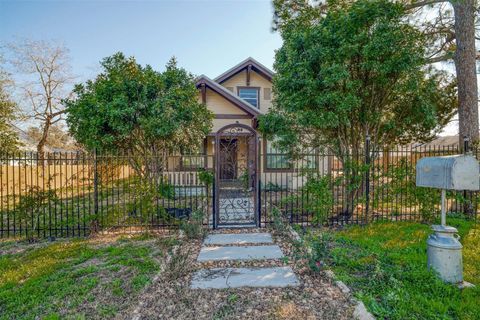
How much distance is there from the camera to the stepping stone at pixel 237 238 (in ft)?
20.0

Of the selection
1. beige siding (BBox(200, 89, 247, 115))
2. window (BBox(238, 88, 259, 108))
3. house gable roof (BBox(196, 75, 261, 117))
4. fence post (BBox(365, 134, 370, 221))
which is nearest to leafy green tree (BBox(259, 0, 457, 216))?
fence post (BBox(365, 134, 370, 221))

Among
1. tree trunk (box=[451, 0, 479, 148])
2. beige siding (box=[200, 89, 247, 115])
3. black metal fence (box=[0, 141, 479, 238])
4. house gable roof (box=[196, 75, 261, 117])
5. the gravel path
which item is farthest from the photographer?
beige siding (box=[200, 89, 247, 115])

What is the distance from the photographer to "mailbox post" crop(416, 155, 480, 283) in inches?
151

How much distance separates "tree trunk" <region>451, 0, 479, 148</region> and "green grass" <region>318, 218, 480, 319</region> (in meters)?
3.22

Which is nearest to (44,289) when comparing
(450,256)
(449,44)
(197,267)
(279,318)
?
(197,267)

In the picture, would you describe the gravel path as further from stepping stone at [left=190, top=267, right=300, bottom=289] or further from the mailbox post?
the mailbox post

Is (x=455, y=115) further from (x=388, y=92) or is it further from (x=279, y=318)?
(x=279, y=318)

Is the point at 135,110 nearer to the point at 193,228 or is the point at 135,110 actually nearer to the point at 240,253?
the point at 193,228

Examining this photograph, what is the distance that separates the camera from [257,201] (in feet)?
24.1

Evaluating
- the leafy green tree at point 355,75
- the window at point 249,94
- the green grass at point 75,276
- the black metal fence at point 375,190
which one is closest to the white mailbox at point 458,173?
the black metal fence at point 375,190

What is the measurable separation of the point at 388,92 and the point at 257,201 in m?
4.75

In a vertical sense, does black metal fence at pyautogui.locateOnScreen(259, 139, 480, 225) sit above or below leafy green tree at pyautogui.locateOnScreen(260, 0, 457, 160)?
below

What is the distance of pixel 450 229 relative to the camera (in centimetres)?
400

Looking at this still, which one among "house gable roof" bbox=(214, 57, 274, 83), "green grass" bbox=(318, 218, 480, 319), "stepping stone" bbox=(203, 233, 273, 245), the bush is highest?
"house gable roof" bbox=(214, 57, 274, 83)
